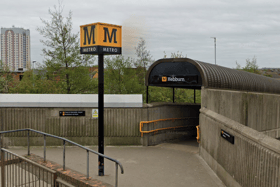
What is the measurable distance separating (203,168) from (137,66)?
18028 millimetres

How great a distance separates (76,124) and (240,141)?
25.6 ft

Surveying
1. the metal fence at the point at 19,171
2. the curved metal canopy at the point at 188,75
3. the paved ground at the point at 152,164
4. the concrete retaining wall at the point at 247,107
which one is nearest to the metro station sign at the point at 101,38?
the metal fence at the point at 19,171

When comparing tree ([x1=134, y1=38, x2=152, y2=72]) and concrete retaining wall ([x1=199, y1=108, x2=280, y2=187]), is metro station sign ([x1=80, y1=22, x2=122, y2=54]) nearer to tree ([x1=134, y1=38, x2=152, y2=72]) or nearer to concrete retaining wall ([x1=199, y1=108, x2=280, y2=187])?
concrete retaining wall ([x1=199, y1=108, x2=280, y2=187])

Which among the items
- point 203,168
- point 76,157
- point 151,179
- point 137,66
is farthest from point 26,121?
point 137,66

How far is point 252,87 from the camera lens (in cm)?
1705

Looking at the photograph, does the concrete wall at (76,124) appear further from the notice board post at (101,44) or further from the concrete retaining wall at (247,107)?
the notice board post at (101,44)

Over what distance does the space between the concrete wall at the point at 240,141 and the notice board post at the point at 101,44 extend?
11.3 feet

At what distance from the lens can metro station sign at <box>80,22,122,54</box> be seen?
303 inches

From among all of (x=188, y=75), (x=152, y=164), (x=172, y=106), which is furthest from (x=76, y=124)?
(x=188, y=75)

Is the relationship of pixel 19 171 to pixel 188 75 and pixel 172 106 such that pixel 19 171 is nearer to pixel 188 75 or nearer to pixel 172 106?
pixel 188 75

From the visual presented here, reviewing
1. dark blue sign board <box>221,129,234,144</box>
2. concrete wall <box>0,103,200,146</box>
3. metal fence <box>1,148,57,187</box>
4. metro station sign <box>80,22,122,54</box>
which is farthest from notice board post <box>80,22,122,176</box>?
concrete wall <box>0,103,200,146</box>

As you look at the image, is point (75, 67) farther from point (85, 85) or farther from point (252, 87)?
point (252, 87)

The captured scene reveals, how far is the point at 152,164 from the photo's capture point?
9.53 m

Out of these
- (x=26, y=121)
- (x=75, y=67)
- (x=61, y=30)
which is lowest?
(x=26, y=121)
